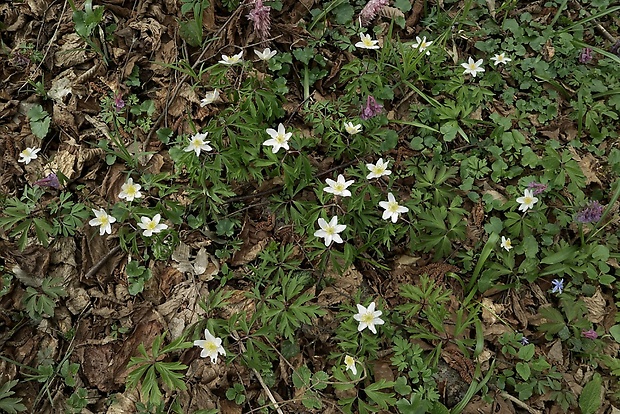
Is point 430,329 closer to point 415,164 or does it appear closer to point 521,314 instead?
point 521,314

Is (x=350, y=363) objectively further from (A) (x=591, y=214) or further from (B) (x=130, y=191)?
(A) (x=591, y=214)

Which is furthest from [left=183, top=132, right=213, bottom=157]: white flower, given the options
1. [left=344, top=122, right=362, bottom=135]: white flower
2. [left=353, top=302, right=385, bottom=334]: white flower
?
[left=353, top=302, right=385, bottom=334]: white flower

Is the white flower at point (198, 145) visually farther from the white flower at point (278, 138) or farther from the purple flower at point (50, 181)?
the purple flower at point (50, 181)

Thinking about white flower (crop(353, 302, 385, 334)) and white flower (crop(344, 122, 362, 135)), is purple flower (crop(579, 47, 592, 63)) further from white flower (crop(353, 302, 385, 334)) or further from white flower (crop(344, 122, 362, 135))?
white flower (crop(353, 302, 385, 334))

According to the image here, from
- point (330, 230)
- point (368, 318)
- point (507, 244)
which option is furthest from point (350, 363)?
point (507, 244)

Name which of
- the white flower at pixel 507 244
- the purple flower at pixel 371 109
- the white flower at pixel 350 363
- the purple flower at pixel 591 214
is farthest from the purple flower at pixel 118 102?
the purple flower at pixel 591 214

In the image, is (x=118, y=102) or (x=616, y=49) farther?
(x=616, y=49)
